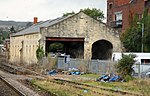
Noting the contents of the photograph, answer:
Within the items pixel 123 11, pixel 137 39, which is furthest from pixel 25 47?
pixel 123 11

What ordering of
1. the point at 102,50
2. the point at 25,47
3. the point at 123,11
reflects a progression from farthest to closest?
the point at 123,11, the point at 25,47, the point at 102,50

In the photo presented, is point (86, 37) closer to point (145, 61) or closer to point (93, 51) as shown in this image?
point (93, 51)

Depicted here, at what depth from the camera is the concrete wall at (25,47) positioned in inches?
1879

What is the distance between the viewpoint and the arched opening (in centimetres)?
4909

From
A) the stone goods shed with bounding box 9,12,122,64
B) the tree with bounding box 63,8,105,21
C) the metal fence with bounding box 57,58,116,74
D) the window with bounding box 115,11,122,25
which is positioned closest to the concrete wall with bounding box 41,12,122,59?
the stone goods shed with bounding box 9,12,122,64

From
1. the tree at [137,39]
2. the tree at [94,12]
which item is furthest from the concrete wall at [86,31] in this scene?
the tree at [94,12]

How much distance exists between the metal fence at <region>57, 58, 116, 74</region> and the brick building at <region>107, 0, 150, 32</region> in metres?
27.5

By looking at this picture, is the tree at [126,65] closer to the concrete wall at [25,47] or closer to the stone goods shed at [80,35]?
the stone goods shed at [80,35]

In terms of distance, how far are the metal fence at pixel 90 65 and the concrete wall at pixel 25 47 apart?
6928mm

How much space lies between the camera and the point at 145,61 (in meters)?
35.8

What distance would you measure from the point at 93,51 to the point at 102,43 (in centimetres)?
197

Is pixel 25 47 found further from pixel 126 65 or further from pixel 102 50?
pixel 126 65

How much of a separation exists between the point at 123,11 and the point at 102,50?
2322 cm

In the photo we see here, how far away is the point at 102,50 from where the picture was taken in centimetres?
5103
